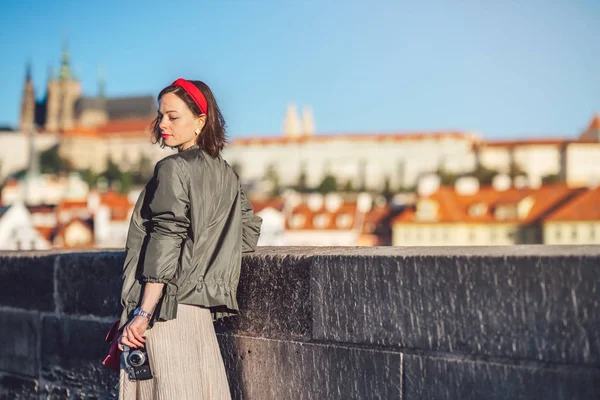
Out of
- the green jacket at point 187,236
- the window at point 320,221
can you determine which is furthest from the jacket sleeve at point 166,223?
the window at point 320,221

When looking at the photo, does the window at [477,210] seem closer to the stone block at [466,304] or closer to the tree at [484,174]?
the tree at [484,174]

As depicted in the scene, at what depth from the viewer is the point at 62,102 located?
4363 inches

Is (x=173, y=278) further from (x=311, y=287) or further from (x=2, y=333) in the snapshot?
(x=2, y=333)

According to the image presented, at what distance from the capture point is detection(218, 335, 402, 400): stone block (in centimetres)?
224

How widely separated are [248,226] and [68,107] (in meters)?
112

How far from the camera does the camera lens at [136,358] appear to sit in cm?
222

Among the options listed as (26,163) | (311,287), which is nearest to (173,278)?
(311,287)

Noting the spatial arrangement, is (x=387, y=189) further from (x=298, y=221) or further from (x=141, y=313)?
(x=141, y=313)

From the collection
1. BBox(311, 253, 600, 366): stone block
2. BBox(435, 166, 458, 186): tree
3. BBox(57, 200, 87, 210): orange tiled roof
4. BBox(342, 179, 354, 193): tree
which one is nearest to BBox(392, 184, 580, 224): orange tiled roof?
BBox(57, 200, 87, 210): orange tiled roof

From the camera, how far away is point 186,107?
2355mm

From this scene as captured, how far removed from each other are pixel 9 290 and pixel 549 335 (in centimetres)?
223

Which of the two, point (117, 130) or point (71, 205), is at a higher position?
point (117, 130)

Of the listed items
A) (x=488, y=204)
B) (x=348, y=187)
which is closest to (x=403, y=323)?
(x=488, y=204)

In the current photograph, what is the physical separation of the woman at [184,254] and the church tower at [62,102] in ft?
364
